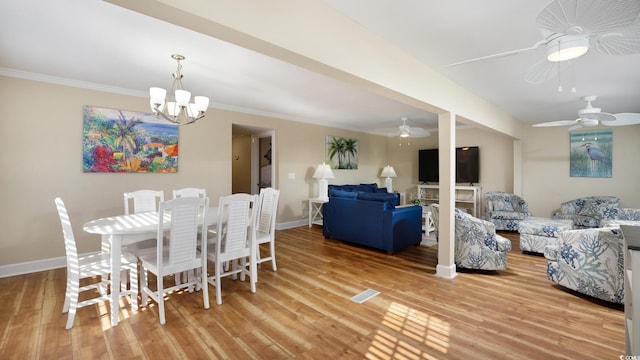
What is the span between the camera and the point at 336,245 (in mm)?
4836

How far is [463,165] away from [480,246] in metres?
4.18

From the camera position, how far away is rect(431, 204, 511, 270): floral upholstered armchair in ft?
11.5

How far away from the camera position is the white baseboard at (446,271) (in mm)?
3422

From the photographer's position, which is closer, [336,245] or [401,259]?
[401,259]

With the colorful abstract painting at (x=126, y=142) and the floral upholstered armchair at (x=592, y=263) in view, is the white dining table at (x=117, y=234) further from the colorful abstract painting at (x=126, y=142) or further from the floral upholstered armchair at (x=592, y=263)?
the floral upholstered armchair at (x=592, y=263)

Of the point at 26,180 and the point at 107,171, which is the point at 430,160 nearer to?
the point at 107,171

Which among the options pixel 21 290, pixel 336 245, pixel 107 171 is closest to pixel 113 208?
pixel 107 171

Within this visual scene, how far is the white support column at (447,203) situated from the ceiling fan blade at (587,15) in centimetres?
196

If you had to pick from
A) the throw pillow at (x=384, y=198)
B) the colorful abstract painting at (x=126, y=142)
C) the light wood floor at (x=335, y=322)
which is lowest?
the light wood floor at (x=335, y=322)

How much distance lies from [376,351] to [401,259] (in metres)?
2.22

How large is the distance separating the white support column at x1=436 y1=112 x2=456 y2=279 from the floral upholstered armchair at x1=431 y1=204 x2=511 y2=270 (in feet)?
0.68

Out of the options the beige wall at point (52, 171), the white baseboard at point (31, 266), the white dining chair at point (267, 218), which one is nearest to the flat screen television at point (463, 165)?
the white dining chair at point (267, 218)

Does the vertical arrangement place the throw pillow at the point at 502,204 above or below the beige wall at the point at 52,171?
below

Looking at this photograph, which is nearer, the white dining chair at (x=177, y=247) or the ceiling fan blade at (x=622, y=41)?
the ceiling fan blade at (x=622, y=41)
